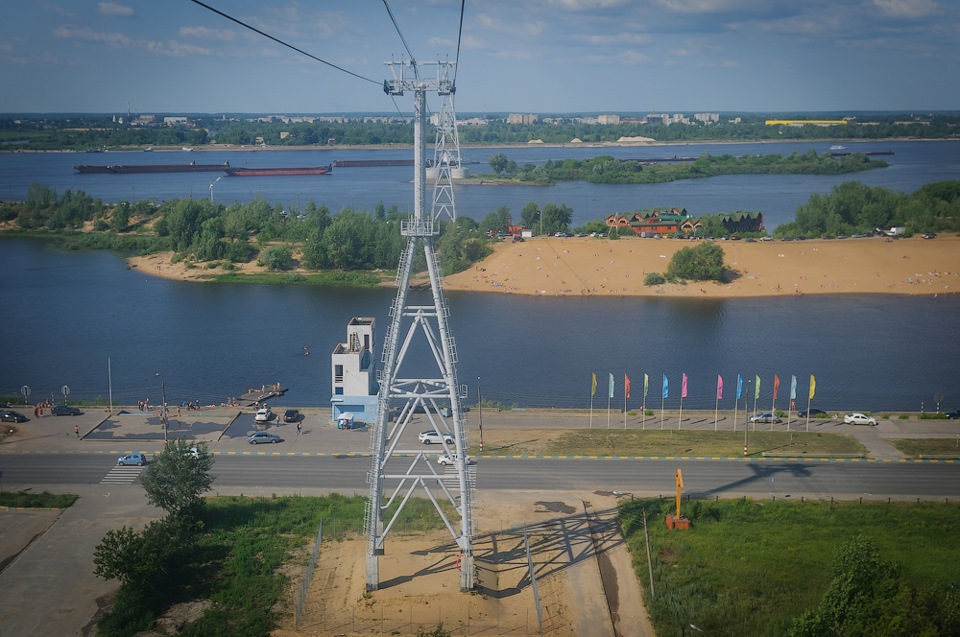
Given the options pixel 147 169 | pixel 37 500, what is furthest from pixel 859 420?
pixel 147 169

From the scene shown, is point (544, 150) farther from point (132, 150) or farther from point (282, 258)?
point (282, 258)

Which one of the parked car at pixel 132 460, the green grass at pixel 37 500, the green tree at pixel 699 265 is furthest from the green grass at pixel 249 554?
the green tree at pixel 699 265

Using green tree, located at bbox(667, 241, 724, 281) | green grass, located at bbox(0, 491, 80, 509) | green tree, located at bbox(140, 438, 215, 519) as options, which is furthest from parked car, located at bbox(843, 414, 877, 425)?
green tree, located at bbox(667, 241, 724, 281)

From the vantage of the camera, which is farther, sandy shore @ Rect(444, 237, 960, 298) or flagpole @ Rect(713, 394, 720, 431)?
sandy shore @ Rect(444, 237, 960, 298)

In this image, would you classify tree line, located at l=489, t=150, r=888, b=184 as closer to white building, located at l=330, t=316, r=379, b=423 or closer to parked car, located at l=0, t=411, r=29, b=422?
white building, located at l=330, t=316, r=379, b=423

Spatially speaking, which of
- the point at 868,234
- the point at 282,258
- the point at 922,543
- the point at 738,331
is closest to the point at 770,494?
the point at 922,543
